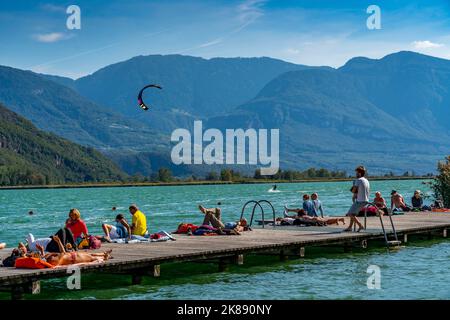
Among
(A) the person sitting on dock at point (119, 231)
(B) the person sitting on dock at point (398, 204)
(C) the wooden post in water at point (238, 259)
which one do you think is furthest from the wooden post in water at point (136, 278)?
(B) the person sitting on dock at point (398, 204)

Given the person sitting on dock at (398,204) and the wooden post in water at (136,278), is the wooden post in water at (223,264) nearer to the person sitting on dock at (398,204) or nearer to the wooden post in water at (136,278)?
the wooden post in water at (136,278)

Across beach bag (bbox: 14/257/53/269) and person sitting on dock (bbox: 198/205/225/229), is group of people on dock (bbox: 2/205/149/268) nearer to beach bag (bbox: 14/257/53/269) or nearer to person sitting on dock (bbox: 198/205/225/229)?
beach bag (bbox: 14/257/53/269)

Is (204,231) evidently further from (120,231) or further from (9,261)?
(9,261)

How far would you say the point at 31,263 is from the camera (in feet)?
60.3

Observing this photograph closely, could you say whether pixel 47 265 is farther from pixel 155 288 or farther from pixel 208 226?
pixel 208 226

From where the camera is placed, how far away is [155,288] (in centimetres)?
2073

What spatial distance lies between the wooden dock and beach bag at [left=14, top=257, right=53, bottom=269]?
30 cm

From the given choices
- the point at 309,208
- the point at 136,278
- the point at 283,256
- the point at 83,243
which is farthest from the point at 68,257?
the point at 309,208

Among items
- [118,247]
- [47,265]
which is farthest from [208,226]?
[47,265]

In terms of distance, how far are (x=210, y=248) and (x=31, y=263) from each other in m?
6.17

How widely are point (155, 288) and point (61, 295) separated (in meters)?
2.51

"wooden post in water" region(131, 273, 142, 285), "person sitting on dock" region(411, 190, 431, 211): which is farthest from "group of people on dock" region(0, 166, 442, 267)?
"person sitting on dock" region(411, 190, 431, 211)

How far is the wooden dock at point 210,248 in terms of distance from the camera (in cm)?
1798

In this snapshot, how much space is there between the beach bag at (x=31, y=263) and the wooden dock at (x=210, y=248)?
300 millimetres
